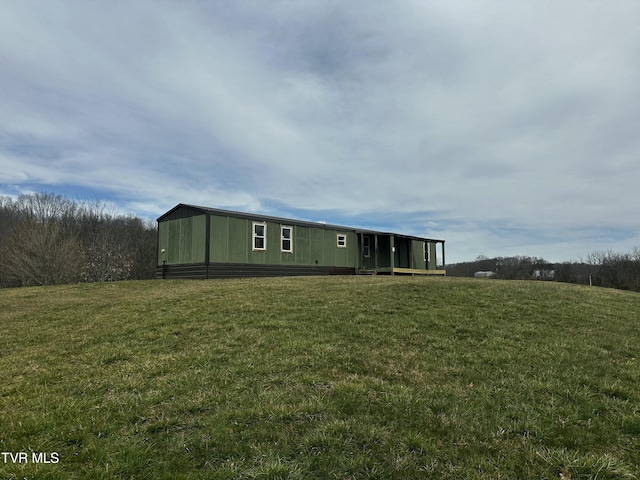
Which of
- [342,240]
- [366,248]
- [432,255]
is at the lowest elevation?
[432,255]

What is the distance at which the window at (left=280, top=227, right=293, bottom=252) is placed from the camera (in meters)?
20.1

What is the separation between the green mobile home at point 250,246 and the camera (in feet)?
58.2

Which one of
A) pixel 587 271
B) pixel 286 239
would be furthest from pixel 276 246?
pixel 587 271

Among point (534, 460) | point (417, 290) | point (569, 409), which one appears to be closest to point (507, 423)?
point (534, 460)

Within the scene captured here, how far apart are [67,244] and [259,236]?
1805cm

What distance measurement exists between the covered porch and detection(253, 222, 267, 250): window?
289 inches

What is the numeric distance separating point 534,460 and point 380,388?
174 cm

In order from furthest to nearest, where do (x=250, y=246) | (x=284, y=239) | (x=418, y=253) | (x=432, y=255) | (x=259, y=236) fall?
(x=432, y=255), (x=418, y=253), (x=284, y=239), (x=259, y=236), (x=250, y=246)

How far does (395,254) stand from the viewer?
2762 centimetres

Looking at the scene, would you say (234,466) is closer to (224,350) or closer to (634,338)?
(224,350)

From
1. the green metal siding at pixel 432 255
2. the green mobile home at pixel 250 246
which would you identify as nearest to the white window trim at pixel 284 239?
the green mobile home at pixel 250 246

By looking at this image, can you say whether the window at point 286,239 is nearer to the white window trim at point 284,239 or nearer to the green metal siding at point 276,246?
the white window trim at point 284,239

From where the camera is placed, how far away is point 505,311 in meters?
9.09

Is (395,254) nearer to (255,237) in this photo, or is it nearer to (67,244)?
(255,237)
